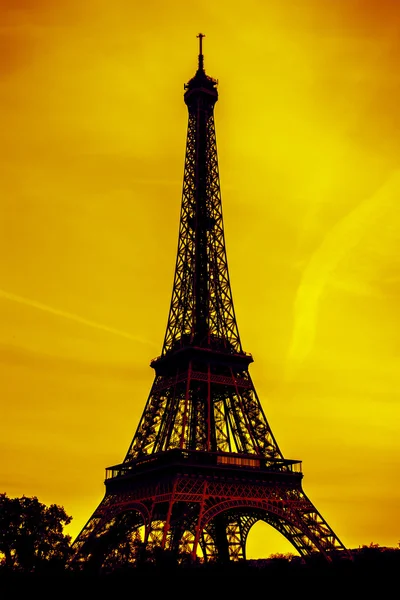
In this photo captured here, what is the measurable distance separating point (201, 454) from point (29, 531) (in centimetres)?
1850

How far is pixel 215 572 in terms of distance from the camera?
51.5 m

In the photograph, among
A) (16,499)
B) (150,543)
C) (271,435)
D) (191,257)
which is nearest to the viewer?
(150,543)

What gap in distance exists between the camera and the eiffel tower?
69.9 m

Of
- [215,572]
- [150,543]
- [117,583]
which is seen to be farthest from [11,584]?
[150,543]

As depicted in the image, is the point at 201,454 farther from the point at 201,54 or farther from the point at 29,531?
the point at 201,54

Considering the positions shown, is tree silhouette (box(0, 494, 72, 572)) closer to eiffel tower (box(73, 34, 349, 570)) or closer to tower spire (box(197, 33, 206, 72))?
eiffel tower (box(73, 34, 349, 570))

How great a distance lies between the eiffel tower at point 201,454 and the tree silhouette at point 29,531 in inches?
112

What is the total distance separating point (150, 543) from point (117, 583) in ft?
58.1

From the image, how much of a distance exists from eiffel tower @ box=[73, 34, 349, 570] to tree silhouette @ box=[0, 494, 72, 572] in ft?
9.32

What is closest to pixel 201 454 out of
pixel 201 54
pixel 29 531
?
pixel 29 531

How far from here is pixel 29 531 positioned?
229ft

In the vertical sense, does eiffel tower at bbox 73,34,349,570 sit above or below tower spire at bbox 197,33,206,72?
below

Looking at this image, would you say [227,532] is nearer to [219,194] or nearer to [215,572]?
[215,572]

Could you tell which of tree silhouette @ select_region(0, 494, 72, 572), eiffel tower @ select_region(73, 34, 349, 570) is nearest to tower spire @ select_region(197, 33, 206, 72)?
eiffel tower @ select_region(73, 34, 349, 570)
